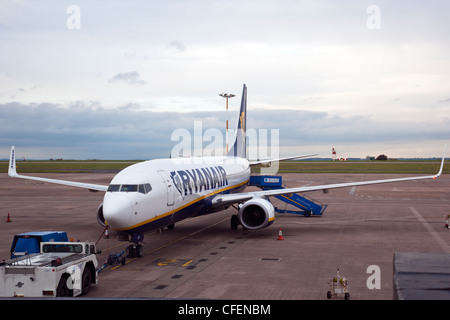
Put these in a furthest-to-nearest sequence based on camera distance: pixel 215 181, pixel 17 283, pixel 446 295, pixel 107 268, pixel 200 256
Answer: pixel 215 181, pixel 200 256, pixel 107 268, pixel 17 283, pixel 446 295

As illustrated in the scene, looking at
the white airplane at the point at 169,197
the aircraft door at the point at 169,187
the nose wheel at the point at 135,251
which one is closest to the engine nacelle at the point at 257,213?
the white airplane at the point at 169,197

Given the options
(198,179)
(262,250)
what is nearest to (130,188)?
(198,179)

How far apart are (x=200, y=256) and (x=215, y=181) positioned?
29.9 feet

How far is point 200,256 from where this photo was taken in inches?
870

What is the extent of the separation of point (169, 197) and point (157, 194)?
1.27 meters

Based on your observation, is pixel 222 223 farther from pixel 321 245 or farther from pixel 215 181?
pixel 321 245

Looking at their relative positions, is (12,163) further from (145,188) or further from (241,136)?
(241,136)

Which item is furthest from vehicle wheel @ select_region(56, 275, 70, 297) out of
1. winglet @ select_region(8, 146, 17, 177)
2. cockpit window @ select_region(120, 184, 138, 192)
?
winglet @ select_region(8, 146, 17, 177)

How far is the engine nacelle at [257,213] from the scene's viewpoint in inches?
1058

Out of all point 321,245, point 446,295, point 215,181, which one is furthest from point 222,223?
point 446,295

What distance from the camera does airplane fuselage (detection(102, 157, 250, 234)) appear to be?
19.6 metres

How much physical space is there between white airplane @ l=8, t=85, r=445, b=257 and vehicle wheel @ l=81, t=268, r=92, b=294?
3094mm

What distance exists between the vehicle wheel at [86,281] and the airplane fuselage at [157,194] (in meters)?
3.10

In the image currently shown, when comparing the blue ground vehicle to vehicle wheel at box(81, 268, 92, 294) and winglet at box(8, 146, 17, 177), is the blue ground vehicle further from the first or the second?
winglet at box(8, 146, 17, 177)
